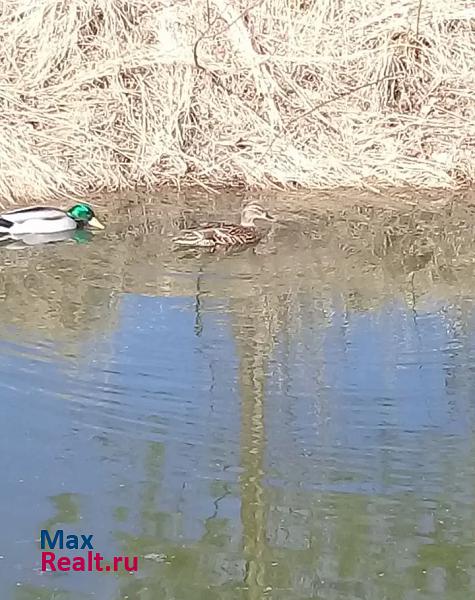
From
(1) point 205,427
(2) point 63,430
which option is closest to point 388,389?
(1) point 205,427

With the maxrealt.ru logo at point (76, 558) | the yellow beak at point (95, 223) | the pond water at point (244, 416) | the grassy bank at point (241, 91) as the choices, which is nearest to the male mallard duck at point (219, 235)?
the pond water at point (244, 416)

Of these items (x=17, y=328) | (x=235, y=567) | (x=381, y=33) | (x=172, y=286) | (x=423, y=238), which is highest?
(x=381, y=33)

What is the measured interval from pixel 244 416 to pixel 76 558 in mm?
1383

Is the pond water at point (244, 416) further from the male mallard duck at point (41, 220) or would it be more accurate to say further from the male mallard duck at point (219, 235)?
the male mallard duck at point (41, 220)

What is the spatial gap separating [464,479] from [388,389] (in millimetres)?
943

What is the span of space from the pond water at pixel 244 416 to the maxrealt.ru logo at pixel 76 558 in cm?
4

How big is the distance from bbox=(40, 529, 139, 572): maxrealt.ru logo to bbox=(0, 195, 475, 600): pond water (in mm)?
38

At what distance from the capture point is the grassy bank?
9.99m

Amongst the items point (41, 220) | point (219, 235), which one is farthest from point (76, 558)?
point (41, 220)

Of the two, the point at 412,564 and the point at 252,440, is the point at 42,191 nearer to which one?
the point at 252,440

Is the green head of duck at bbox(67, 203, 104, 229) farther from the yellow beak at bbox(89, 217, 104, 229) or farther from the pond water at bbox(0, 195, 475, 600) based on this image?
the pond water at bbox(0, 195, 475, 600)

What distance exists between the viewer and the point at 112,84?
34.2 ft

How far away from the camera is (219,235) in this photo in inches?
315

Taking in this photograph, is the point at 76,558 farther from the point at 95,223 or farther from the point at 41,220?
the point at 95,223
